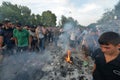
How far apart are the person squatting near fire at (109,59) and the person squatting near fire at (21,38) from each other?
7491 millimetres

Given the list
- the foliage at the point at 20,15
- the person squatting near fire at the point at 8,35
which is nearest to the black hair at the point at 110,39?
the person squatting near fire at the point at 8,35

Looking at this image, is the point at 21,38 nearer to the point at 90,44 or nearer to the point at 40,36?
the point at 90,44

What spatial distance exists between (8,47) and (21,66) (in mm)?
1238

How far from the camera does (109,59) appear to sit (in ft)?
10.9

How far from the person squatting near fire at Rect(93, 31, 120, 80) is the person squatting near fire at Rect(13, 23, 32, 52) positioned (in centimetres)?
749

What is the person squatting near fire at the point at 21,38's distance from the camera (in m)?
10.7

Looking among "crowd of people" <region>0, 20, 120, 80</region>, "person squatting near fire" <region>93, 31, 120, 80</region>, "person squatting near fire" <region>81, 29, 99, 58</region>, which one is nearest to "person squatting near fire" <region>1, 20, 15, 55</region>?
"crowd of people" <region>0, 20, 120, 80</region>

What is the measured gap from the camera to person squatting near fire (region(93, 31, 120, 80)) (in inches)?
128

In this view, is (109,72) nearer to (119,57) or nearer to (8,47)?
(119,57)

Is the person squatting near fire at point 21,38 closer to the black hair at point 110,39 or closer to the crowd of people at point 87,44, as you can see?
the crowd of people at point 87,44

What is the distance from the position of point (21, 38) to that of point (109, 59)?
7.76m

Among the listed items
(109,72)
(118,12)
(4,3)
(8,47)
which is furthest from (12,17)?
(109,72)

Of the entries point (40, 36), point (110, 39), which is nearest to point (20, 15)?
point (40, 36)

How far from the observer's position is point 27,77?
28.2 feet
